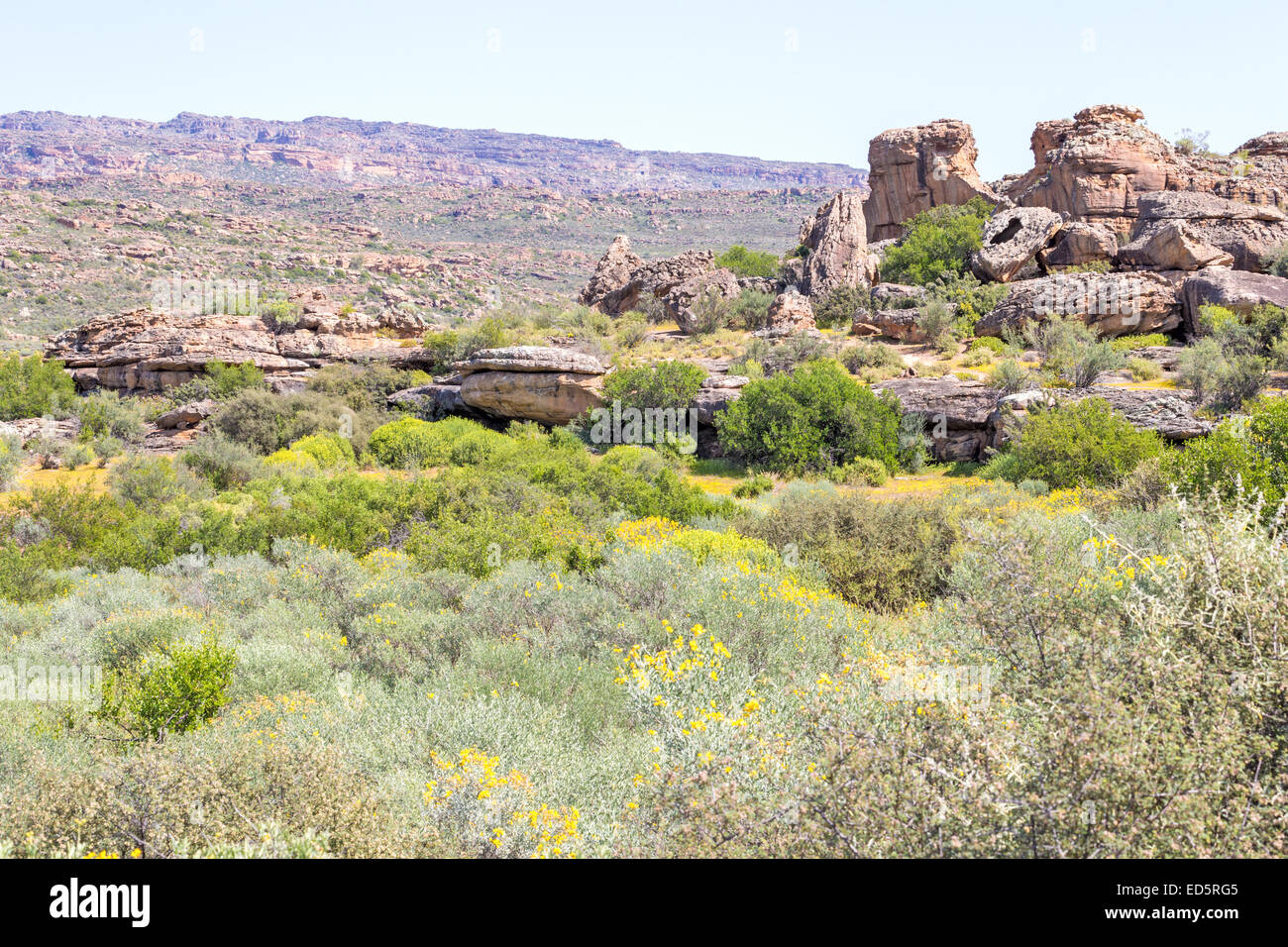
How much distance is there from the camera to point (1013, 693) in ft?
11.0

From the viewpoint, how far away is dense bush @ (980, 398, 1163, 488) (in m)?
12.2

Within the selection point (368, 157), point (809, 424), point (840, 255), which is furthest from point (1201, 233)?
point (368, 157)

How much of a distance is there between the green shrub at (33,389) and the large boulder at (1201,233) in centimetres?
3230

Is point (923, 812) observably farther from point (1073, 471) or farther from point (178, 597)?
point (1073, 471)

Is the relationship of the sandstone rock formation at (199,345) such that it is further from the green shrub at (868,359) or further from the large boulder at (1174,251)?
the large boulder at (1174,251)

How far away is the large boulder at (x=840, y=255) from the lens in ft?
90.4

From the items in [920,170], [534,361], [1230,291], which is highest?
[920,170]

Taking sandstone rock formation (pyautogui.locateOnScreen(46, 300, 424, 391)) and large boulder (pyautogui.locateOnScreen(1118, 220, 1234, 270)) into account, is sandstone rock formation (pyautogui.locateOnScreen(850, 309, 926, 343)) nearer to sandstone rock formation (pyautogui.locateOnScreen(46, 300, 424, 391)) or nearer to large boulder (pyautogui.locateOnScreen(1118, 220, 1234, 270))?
large boulder (pyautogui.locateOnScreen(1118, 220, 1234, 270))

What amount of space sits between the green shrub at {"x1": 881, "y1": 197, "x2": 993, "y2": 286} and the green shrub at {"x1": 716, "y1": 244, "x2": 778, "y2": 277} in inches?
253

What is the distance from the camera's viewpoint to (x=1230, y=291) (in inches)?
774

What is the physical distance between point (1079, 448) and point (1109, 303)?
431 inches

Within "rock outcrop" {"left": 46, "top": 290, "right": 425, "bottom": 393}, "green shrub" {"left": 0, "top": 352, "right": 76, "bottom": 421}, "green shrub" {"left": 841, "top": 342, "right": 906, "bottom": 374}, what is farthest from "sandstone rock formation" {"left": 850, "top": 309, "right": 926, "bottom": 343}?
"green shrub" {"left": 0, "top": 352, "right": 76, "bottom": 421}
